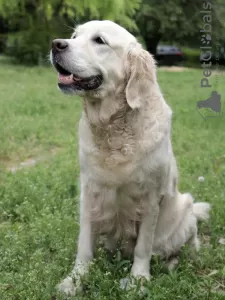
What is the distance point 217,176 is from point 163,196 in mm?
2177

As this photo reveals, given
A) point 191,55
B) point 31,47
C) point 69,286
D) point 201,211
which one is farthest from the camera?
point 191,55

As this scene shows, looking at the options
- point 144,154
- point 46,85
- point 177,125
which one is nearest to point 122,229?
point 144,154

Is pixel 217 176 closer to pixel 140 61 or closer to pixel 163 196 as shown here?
pixel 163 196

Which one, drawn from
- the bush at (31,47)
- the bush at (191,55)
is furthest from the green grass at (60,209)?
the bush at (191,55)

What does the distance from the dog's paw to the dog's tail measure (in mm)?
1365

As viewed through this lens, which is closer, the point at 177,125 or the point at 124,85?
the point at 124,85

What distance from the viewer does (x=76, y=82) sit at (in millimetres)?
3043

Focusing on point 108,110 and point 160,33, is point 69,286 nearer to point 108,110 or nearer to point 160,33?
point 108,110

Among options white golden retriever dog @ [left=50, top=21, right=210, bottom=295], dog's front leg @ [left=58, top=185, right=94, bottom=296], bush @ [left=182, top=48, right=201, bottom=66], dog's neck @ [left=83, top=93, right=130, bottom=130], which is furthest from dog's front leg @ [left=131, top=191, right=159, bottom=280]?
bush @ [left=182, top=48, right=201, bottom=66]

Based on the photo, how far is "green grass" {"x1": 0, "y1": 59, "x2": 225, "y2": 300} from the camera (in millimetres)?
2887

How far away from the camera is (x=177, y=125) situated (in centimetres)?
839

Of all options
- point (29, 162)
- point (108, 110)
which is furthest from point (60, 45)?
point (29, 162)

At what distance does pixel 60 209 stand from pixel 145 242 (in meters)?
1.24

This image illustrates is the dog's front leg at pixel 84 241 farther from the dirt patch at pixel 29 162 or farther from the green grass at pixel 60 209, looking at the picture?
the dirt patch at pixel 29 162
